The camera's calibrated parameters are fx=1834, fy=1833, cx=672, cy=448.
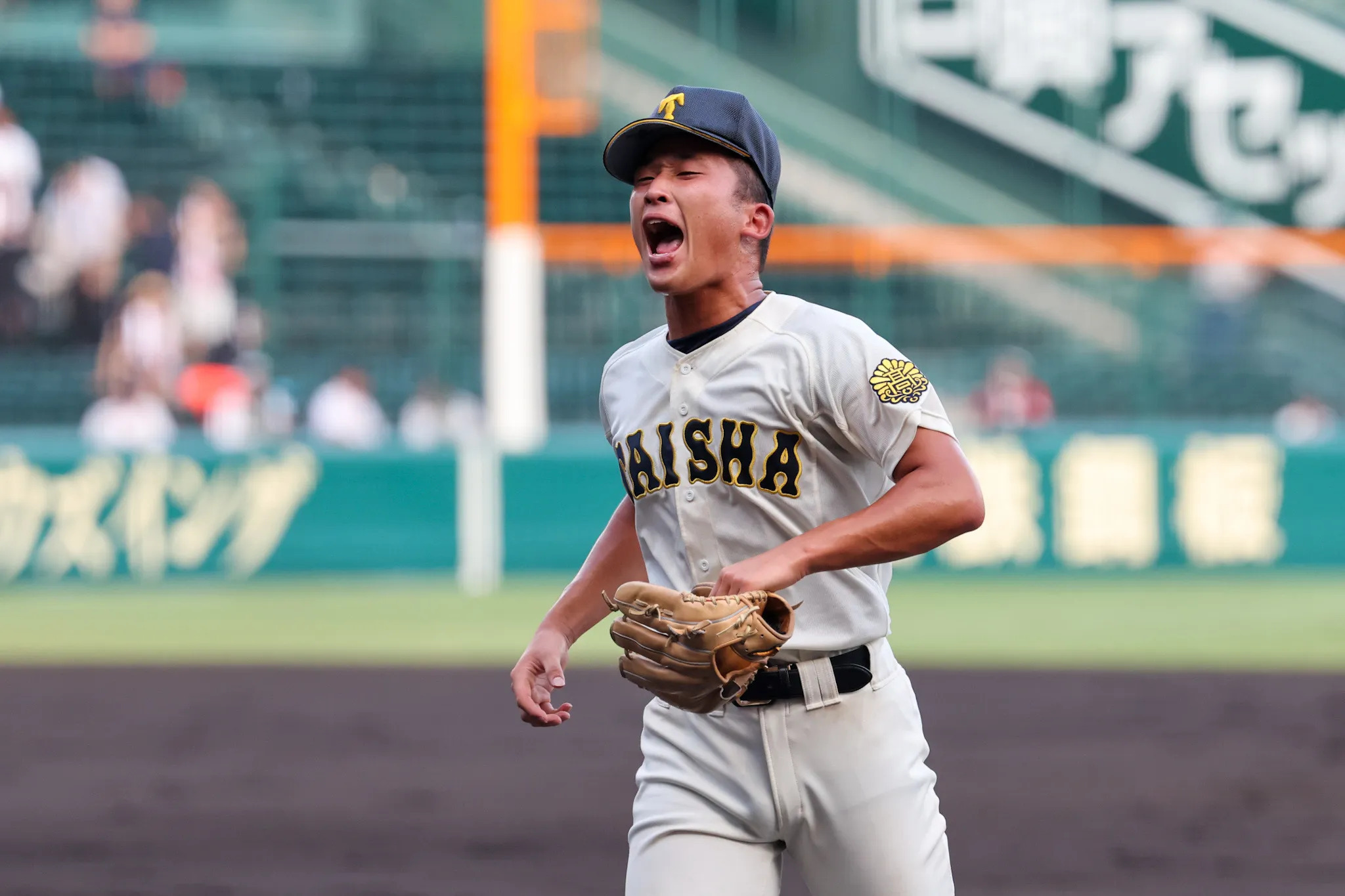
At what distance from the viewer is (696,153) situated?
2910 mm

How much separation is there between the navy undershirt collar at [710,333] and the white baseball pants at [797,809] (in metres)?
0.60

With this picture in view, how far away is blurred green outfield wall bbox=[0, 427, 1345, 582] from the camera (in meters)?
14.4

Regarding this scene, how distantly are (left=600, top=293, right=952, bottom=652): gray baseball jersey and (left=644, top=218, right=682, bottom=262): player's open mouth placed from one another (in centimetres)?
19

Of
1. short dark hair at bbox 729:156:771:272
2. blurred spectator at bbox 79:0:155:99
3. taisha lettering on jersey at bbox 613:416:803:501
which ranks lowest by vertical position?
taisha lettering on jersey at bbox 613:416:803:501

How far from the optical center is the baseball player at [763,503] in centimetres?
287

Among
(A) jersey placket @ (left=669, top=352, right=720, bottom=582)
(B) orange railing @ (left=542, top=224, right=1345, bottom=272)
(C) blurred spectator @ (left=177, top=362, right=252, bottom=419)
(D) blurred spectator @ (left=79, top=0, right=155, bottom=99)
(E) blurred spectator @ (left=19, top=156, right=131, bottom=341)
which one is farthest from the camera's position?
(D) blurred spectator @ (left=79, top=0, right=155, bottom=99)

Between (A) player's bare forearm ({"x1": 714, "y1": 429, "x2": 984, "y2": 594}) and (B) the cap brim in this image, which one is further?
(B) the cap brim

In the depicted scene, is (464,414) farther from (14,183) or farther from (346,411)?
Result: (14,183)

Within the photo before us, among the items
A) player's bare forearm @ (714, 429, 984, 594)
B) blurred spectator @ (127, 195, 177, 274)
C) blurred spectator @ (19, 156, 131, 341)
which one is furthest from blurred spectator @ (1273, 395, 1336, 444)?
player's bare forearm @ (714, 429, 984, 594)

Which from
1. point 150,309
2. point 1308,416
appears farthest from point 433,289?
point 1308,416

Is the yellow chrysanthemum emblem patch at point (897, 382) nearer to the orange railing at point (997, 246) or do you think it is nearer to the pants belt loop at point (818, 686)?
the pants belt loop at point (818, 686)

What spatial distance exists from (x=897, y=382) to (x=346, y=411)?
14.1 m

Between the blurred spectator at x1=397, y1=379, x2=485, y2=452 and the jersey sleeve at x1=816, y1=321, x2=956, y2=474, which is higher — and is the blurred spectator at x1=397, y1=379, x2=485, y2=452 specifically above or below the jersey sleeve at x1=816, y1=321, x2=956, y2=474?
above

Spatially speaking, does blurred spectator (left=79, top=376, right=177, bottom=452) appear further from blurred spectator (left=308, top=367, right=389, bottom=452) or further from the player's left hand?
the player's left hand
